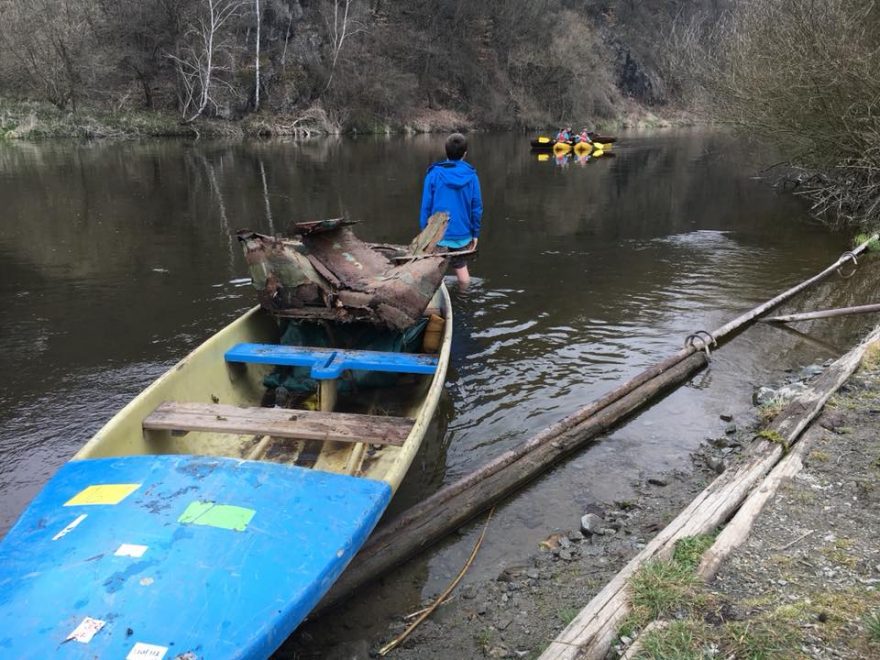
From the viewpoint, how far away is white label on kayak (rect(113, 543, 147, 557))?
2.65 metres

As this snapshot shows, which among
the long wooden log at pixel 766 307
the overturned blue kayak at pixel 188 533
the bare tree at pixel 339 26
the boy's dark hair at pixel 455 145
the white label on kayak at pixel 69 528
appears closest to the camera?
the overturned blue kayak at pixel 188 533

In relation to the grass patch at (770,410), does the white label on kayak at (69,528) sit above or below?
above

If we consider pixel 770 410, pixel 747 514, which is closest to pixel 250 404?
pixel 747 514

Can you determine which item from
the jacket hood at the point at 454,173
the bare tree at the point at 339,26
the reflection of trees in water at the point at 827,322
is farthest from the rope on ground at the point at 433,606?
the bare tree at the point at 339,26

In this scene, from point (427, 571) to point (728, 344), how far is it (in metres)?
5.50

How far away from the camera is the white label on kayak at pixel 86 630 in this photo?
2258 millimetres

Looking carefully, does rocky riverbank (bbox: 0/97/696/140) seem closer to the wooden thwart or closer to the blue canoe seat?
the blue canoe seat

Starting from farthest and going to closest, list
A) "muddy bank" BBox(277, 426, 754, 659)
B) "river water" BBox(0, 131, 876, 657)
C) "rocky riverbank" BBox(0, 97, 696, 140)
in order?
"rocky riverbank" BBox(0, 97, 696, 140), "river water" BBox(0, 131, 876, 657), "muddy bank" BBox(277, 426, 754, 659)

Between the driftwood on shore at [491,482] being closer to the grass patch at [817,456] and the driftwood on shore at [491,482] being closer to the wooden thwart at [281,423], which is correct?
the wooden thwart at [281,423]

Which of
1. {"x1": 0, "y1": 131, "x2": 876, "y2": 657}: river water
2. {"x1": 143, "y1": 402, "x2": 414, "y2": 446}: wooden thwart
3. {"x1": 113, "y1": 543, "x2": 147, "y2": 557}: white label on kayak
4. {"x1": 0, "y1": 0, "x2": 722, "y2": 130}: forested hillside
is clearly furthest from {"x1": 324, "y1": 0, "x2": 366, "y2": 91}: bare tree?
{"x1": 113, "y1": 543, "x2": 147, "y2": 557}: white label on kayak

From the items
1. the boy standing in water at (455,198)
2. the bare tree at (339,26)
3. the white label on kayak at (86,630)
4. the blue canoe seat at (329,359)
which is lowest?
the white label on kayak at (86,630)

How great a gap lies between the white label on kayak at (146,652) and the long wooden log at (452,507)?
1173 mm

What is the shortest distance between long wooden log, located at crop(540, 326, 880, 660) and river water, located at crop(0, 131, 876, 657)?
87 centimetres

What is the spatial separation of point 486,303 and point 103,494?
6.60 m
